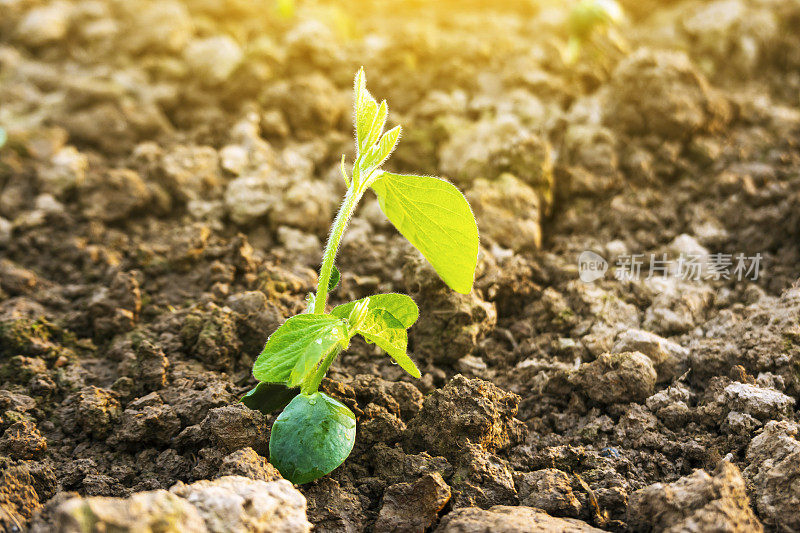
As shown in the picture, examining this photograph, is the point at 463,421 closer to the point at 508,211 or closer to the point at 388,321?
the point at 388,321

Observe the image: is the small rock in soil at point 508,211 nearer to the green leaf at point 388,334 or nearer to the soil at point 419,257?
the soil at point 419,257

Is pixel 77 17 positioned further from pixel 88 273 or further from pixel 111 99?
pixel 88 273

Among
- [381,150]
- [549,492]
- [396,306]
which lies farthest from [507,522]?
[381,150]

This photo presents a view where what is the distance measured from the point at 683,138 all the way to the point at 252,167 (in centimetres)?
208

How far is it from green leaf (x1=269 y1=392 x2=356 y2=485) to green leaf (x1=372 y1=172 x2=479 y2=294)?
0.49m

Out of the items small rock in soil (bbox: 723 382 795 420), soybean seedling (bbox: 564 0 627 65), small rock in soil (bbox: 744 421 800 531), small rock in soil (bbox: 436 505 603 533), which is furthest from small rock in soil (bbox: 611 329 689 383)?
soybean seedling (bbox: 564 0 627 65)

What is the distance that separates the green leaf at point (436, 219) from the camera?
1.67 m

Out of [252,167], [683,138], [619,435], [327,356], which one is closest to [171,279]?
[252,167]

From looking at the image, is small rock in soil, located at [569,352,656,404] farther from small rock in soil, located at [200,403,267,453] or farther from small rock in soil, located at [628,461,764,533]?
small rock in soil, located at [200,403,267,453]

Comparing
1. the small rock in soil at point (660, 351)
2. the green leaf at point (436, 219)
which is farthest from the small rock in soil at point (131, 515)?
the small rock in soil at point (660, 351)

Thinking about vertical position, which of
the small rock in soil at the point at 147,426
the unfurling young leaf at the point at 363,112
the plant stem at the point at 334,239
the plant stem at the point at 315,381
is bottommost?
the small rock in soil at the point at 147,426

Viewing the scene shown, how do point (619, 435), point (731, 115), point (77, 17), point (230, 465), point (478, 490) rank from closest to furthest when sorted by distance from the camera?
point (230, 465), point (478, 490), point (619, 435), point (731, 115), point (77, 17)

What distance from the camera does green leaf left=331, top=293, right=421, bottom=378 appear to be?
1.68 meters

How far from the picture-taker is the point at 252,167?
9.64 feet
